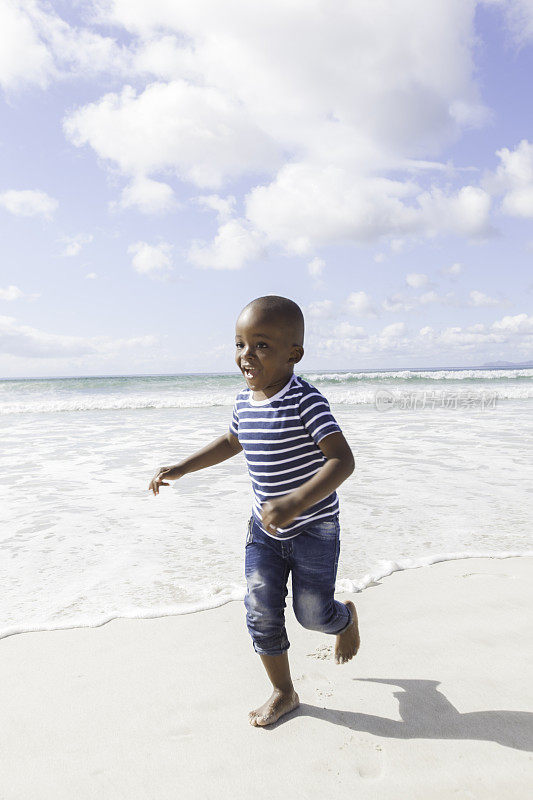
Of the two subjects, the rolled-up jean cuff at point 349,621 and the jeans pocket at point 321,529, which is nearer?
the jeans pocket at point 321,529

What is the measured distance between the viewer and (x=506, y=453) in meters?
7.61

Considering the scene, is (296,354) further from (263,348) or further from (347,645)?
(347,645)

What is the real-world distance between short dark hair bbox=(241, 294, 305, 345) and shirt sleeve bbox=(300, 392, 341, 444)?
0.24 metres

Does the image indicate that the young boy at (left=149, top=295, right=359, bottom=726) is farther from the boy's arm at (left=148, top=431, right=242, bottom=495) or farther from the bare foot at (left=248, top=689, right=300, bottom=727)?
the boy's arm at (left=148, top=431, right=242, bottom=495)

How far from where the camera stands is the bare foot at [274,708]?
2.06 meters

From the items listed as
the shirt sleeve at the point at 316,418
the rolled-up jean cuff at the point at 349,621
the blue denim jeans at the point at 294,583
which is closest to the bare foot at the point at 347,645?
the rolled-up jean cuff at the point at 349,621

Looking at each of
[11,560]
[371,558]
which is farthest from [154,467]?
[371,558]

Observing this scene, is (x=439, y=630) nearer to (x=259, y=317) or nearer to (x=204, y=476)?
(x=259, y=317)

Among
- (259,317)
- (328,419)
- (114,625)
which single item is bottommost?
(114,625)

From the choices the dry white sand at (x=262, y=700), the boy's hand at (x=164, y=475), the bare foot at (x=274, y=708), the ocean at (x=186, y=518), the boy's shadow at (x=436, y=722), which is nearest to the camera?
the dry white sand at (x=262, y=700)

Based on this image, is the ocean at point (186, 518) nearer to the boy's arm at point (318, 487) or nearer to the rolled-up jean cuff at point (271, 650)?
the rolled-up jean cuff at point (271, 650)

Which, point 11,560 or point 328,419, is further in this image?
point 11,560

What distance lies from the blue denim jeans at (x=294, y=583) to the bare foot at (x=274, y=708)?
6.1 inches

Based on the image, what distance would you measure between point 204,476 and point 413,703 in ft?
15.2
